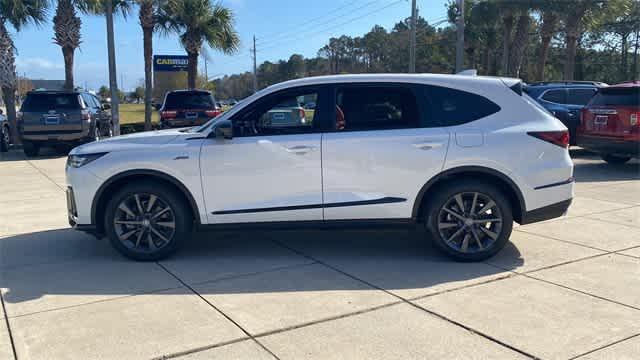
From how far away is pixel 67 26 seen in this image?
66.2 ft

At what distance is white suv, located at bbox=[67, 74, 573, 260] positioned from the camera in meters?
5.34

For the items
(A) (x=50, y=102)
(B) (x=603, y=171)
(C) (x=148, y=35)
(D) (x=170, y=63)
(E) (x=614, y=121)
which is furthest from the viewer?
(D) (x=170, y=63)

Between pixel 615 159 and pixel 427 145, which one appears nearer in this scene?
pixel 427 145

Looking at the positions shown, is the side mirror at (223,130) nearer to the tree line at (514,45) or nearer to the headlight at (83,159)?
the headlight at (83,159)

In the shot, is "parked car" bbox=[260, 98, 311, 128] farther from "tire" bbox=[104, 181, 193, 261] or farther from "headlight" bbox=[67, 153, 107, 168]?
"headlight" bbox=[67, 153, 107, 168]

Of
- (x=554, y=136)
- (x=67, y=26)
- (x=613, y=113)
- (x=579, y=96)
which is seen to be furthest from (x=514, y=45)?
(x=554, y=136)

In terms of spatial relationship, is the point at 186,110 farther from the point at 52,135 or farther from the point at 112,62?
the point at 52,135

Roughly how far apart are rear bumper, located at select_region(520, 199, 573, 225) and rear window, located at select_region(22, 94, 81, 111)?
43.4ft

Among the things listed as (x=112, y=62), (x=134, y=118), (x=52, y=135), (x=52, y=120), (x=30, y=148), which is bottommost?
(x=30, y=148)

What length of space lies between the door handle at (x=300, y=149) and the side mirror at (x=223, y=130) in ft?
1.83

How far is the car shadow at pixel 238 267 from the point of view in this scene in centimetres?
482

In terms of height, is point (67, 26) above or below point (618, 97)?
above

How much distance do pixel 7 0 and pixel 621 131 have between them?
54.6 ft

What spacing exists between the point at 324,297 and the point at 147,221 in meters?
2.04
